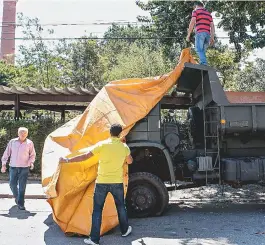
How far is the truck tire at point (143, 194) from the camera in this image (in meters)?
7.11

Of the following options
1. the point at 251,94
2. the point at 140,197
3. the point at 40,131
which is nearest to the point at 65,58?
the point at 40,131

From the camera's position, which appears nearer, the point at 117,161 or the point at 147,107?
the point at 117,161

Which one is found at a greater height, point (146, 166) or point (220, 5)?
point (220, 5)

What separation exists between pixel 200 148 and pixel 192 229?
6.42 ft

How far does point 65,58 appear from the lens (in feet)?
104

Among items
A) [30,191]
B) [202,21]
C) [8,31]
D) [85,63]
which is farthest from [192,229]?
[8,31]

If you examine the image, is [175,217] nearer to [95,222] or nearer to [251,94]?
[95,222]

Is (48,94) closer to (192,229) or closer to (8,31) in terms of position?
(192,229)

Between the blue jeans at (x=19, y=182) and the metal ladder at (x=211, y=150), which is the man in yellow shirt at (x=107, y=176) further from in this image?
the blue jeans at (x=19, y=182)

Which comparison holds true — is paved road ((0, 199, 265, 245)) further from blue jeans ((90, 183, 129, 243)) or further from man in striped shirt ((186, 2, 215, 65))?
man in striped shirt ((186, 2, 215, 65))

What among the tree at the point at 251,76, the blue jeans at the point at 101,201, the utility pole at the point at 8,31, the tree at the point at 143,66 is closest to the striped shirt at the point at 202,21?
the blue jeans at the point at 101,201

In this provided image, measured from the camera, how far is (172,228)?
21.4 feet

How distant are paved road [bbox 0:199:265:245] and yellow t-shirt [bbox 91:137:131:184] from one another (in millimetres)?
927

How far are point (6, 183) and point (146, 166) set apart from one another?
5.73m
